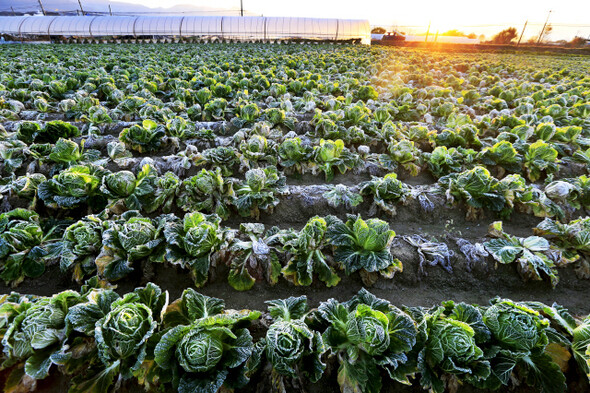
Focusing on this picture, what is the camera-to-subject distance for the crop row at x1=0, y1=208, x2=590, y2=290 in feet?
11.4

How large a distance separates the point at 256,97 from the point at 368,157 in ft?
19.2

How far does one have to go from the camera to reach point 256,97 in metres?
10.6

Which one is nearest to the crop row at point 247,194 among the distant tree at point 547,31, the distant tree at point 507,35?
the distant tree at point 507,35

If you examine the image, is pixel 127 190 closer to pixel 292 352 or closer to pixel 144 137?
pixel 144 137

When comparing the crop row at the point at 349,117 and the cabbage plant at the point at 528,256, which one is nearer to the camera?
the cabbage plant at the point at 528,256

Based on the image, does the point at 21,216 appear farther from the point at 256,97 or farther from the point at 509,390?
the point at 256,97

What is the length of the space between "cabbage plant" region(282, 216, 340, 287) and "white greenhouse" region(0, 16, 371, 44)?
39.8m

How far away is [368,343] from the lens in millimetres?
2482

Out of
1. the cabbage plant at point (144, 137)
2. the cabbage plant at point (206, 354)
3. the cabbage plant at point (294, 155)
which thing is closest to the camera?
the cabbage plant at point (206, 354)

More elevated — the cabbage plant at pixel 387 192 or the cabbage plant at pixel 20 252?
the cabbage plant at pixel 387 192

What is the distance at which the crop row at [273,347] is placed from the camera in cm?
233

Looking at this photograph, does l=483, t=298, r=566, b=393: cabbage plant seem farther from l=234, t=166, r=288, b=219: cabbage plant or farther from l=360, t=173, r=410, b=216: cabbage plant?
l=234, t=166, r=288, b=219: cabbage plant

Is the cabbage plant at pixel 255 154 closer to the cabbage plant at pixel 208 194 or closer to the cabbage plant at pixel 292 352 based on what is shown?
the cabbage plant at pixel 208 194

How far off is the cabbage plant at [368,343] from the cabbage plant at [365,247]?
78 centimetres
